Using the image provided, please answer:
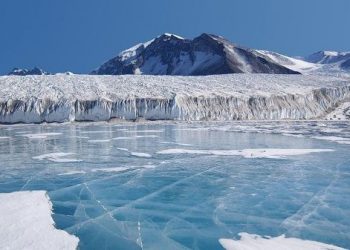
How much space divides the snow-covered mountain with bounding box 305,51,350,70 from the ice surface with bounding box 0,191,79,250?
12153 centimetres

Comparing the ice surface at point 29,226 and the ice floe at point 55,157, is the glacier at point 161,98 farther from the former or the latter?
the ice surface at point 29,226

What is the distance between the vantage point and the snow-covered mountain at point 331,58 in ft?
415

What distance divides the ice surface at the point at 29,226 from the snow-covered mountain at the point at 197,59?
8604 cm

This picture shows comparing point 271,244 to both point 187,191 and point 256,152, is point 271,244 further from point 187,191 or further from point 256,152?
point 256,152

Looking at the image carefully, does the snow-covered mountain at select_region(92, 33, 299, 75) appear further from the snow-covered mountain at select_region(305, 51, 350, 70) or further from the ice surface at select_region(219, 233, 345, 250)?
the ice surface at select_region(219, 233, 345, 250)

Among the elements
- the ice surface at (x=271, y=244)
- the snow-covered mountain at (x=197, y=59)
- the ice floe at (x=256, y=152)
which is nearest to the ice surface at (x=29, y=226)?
the ice surface at (x=271, y=244)

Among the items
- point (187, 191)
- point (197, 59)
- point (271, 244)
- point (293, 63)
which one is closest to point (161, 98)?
point (187, 191)

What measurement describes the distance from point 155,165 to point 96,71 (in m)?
156

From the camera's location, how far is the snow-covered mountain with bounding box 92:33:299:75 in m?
101

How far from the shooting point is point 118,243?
285 inches

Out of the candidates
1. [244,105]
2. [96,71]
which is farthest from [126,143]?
[96,71]

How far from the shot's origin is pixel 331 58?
147 meters

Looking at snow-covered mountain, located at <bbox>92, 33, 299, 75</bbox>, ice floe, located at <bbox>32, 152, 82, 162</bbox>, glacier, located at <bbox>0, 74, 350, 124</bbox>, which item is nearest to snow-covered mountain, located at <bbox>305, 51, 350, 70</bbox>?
snow-covered mountain, located at <bbox>92, 33, 299, 75</bbox>

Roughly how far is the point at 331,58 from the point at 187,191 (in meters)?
146
